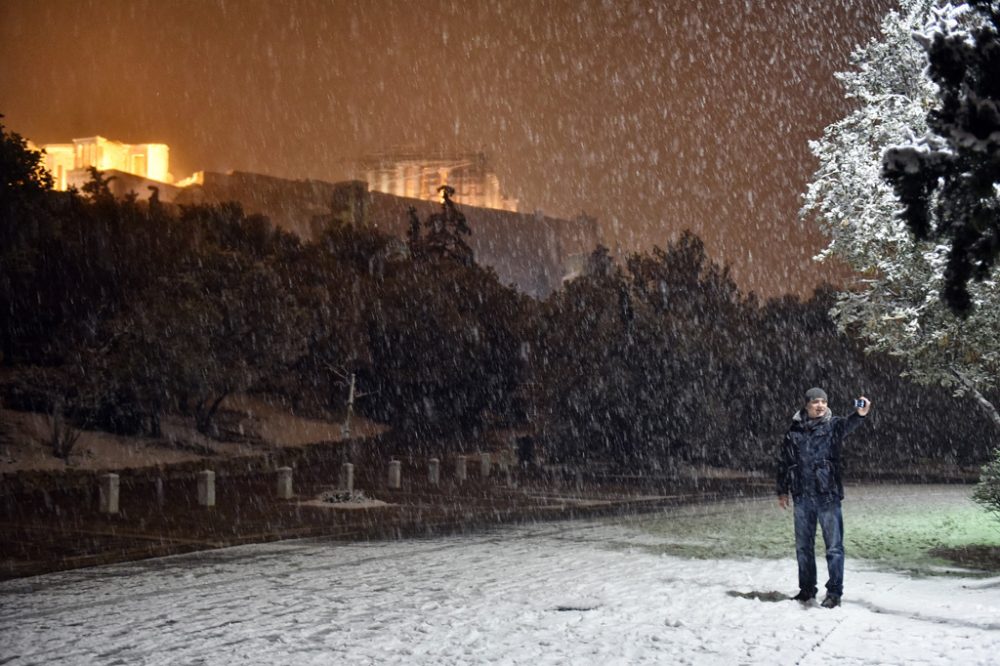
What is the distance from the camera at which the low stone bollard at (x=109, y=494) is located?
1927 centimetres

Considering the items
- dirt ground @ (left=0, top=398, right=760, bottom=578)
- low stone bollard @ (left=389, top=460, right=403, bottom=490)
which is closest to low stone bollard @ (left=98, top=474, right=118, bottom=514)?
dirt ground @ (left=0, top=398, right=760, bottom=578)

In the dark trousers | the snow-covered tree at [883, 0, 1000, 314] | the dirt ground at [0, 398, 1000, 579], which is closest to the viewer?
the snow-covered tree at [883, 0, 1000, 314]

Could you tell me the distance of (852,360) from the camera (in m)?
50.1

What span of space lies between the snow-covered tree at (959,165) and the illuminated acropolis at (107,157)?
149 m

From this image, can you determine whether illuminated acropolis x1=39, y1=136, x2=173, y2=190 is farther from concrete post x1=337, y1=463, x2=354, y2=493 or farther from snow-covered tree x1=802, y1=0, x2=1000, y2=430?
snow-covered tree x1=802, y1=0, x2=1000, y2=430

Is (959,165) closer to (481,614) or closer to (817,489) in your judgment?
(817,489)

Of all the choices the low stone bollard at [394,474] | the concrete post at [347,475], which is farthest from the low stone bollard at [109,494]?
the low stone bollard at [394,474]

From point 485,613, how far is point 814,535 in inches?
122

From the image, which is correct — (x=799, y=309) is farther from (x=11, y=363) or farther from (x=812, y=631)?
(x=812, y=631)

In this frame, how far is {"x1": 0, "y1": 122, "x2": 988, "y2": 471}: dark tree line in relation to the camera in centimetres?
3384

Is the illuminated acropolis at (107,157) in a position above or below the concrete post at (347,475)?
above

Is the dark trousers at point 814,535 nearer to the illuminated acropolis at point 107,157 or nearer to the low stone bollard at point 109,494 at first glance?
the low stone bollard at point 109,494

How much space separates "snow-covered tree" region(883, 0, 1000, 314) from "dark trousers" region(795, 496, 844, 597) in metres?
3.58

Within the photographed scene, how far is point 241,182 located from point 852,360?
103675 millimetres
